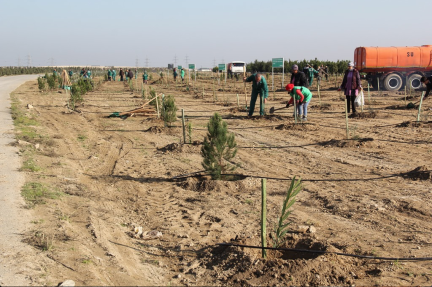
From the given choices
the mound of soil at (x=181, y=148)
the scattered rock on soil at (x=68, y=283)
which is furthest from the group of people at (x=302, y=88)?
the scattered rock on soil at (x=68, y=283)

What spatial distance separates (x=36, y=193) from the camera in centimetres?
612

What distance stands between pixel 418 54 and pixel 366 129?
1285cm

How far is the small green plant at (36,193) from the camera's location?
5840mm

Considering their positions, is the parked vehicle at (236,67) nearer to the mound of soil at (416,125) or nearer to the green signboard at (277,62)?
the green signboard at (277,62)

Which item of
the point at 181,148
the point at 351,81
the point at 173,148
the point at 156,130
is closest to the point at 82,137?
the point at 156,130

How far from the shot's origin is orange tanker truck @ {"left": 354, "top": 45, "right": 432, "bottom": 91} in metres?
21.7

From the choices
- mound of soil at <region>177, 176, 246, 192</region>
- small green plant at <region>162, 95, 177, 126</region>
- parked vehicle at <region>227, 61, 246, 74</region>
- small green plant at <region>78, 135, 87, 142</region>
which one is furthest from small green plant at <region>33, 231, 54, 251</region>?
parked vehicle at <region>227, 61, 246, 74</region>

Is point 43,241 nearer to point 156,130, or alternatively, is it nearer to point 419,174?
point 419,174

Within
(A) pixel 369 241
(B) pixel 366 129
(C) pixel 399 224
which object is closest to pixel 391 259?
(A) pixel 369 241

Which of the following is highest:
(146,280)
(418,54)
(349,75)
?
(418,54)

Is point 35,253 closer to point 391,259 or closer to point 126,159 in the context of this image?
point 391,259

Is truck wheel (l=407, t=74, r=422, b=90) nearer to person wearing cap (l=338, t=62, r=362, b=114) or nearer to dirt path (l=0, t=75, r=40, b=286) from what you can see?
person wearing cap (l=338, t=62, r=362, b=114)

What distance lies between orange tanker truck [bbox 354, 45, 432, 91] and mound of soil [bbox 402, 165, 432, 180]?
16.2 meters

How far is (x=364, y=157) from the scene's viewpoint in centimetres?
816
